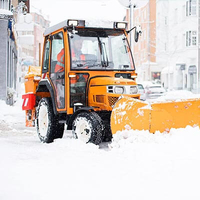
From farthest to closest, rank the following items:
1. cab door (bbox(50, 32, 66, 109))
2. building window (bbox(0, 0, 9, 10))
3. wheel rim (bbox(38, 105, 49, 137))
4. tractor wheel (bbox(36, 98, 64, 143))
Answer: building window (bbox(0, 0, 9, 10)) → wheel rim (bbox(38, 105, 49, 137)) → tractor wheel (bbox(36, 98, 64, 143)) → cab door (bbox(50, 32, 66, 109))

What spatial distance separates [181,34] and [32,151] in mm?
41061

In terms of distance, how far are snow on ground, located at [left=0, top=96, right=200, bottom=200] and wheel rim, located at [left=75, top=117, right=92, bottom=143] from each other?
0.53ft

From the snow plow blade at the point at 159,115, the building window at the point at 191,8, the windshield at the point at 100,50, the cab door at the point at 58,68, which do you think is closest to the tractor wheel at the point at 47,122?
the cab door at the point at 58,68

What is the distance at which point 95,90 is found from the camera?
8.00m

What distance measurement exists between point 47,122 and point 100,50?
→ 1909 millimetres

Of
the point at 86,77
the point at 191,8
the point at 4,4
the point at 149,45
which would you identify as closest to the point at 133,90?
the point at 86,77

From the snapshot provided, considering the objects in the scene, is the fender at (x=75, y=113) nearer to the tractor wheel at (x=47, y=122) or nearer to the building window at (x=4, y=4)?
the tractor wheel at (x=47, y=122)

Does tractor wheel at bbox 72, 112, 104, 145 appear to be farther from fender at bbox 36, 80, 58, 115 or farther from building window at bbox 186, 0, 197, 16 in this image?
building window at bbox 186, 0, 197, 16

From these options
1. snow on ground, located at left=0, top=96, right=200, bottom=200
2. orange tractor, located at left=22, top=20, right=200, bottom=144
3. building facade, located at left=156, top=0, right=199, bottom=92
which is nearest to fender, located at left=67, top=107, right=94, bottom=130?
orange tractor, located at left=22, top=20, right=200, bottom=144

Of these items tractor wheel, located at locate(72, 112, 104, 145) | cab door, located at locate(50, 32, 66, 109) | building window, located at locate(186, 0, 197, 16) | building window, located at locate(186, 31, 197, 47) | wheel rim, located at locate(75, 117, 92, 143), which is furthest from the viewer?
building window, located at locate(186, 31, 197, 47)

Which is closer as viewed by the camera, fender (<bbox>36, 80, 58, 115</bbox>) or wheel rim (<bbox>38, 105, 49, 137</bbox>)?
fender (<bbox>36, 80, 58, 115</bbox>)

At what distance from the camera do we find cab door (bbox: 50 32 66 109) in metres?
8.29

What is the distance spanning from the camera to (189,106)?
22.6ft

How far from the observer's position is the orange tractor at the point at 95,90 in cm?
701
